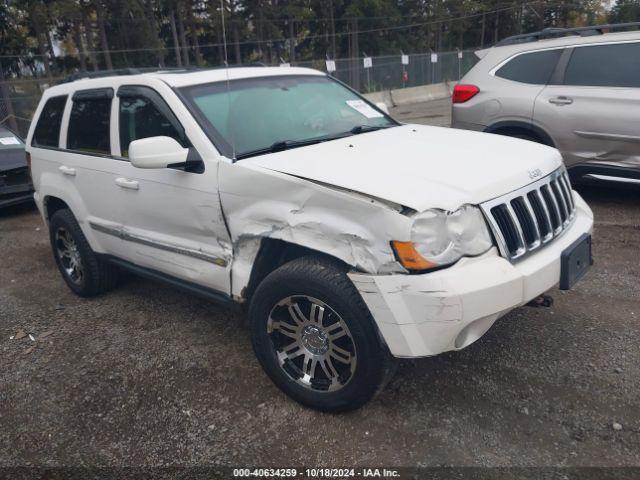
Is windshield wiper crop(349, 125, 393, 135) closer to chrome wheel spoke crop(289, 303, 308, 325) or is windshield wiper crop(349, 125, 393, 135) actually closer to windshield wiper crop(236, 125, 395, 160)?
windshield wiper crop(236, 125, 395, 160)

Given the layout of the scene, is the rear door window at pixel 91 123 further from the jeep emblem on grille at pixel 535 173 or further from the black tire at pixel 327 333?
the jeep emblem on grille at pixel 535 173

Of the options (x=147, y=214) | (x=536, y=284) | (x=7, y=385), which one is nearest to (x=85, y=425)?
(x=7, y=385)

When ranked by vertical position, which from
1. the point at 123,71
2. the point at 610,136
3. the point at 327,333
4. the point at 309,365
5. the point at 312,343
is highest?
the point at 123,71

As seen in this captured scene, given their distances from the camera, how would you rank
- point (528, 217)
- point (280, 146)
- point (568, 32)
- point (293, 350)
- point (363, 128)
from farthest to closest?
1. point (568, 32)
2. point (363, 128)
3. point (280, 146)
4. point (293, 350)
5. point (528, 217)

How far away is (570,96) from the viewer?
5691mm

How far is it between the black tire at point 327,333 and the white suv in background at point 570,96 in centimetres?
407

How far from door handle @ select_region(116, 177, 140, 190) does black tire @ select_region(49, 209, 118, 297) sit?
871 mm

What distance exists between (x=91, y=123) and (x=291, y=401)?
256 cm

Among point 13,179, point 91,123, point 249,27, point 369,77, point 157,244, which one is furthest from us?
point 249,27

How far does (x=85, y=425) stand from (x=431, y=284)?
6.60 ft

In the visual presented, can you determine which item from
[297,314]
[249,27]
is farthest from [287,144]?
[249,27]

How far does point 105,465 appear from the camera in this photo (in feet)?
8.83

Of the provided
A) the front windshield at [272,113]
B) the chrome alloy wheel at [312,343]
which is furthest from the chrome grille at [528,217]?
the front windshield at [272,113]

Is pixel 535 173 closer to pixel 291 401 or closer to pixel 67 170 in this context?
pixel 291 401
